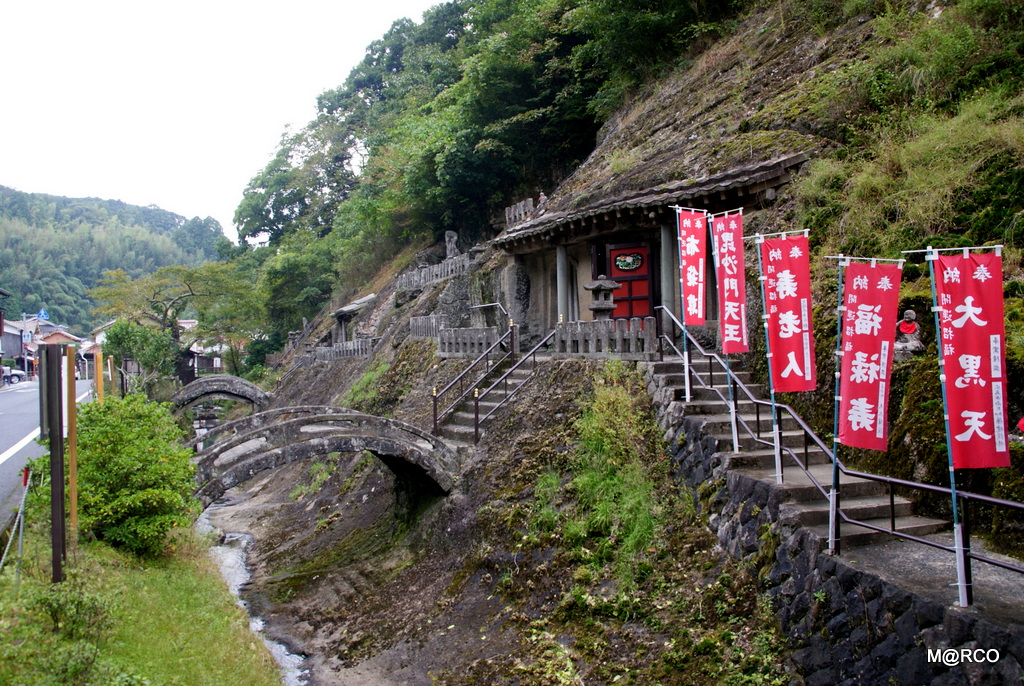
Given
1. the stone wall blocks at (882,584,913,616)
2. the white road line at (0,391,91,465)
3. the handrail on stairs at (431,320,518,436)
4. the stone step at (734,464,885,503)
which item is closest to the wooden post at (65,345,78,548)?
the white road line at (0,391,91,465)

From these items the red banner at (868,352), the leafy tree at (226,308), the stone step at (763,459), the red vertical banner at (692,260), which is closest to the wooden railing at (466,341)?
the red vertical banner at (692,260)

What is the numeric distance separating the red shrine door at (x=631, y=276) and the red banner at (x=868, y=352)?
31.0ft

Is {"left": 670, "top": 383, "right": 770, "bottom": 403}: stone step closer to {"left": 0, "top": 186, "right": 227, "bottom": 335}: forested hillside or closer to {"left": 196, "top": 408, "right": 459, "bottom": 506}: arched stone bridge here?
{"left": 196, "top": 408, "right": 459, "bottom": 506}: arched stone bridge

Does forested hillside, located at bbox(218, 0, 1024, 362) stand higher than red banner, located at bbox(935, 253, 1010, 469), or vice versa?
forested hillside, located at bbox(218, 0, 1024, 362)

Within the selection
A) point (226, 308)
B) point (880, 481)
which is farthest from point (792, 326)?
point (226, 308)

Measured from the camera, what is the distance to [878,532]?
7.67m

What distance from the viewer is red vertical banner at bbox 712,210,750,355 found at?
1000 cm

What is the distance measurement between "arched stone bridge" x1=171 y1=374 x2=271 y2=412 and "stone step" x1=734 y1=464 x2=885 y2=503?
2637cm

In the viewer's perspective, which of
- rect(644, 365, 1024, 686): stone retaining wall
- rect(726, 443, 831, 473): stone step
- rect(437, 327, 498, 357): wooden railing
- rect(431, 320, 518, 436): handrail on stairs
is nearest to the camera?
rect(644, 365, 1024, 686): stone retaining wall

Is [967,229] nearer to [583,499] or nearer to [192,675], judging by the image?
[583,499]

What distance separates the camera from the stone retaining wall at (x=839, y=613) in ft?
18.2

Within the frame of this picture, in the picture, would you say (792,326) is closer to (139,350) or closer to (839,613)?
(839,613)

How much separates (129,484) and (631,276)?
1160 centimetres

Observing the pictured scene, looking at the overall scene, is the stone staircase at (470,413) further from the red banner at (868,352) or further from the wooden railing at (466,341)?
the red banner at (868,352)
